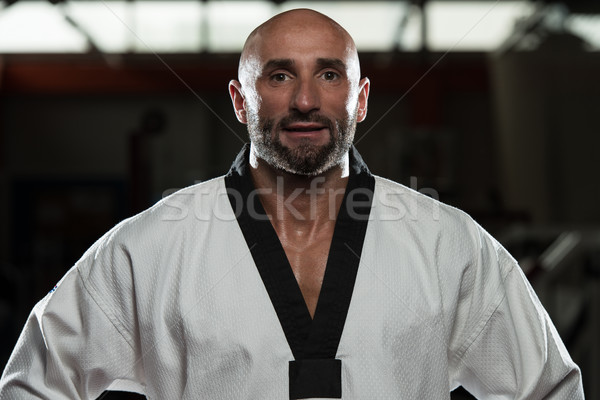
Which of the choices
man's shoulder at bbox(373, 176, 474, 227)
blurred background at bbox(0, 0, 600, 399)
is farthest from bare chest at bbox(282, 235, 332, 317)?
blurred background at bbox(0, 0, 600, 399)

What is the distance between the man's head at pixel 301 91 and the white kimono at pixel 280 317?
14 cm

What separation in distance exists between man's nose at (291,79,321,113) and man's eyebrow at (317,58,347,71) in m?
0.04

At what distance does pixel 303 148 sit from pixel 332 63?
0.61 ft

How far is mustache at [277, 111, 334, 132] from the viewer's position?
143 cm

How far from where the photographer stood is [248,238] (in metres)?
1.47

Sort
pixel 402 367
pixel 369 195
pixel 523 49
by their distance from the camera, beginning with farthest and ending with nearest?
pixel 523 49, pixel 369 195, pixel 402 367

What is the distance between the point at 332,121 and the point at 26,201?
30.7 feet

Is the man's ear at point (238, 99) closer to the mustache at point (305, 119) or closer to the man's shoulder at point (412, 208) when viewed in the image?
the mustache at point (305, 119)

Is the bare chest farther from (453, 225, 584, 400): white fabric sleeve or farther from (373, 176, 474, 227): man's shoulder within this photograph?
(453, 225, 584, 400): white fabric sleeve

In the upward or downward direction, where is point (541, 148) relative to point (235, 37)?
downward

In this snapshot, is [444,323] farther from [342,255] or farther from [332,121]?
[332,121]

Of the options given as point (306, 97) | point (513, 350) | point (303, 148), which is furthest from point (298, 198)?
point (513, 350)

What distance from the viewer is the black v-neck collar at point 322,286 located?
137 cm

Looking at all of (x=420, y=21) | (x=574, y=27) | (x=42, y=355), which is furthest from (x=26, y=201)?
(x=42, y=355)
